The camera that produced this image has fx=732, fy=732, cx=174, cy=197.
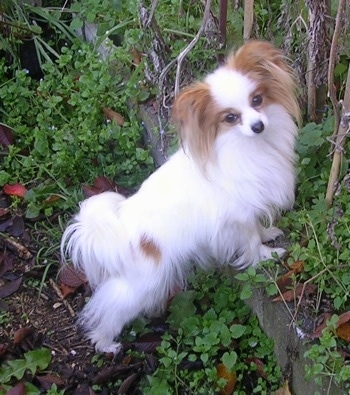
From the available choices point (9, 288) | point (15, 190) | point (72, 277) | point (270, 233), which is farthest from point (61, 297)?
point (270, 233)

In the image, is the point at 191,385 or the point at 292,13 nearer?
the point at 191,385

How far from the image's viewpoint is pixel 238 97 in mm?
2420

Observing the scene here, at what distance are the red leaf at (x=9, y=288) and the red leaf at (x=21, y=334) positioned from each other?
0.24 meters

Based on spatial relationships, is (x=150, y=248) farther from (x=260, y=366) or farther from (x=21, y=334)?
(x=21, y=334)

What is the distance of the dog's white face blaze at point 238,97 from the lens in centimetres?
242

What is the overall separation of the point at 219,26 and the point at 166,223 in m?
1.04

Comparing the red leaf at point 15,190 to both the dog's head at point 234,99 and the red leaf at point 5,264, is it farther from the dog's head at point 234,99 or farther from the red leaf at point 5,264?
the dog's head at point 234,99

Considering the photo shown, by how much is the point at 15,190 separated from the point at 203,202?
1349 millimetres

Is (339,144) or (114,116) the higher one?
(339,144)

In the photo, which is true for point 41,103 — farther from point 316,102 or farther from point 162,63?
point 316,102

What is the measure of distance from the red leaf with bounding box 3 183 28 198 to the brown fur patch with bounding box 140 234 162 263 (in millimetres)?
1120

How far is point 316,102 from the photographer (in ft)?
10.6

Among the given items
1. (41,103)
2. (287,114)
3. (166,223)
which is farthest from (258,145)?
(41,103)

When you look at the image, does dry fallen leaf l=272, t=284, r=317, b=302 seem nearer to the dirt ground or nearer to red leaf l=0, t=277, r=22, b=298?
the dirt ground
